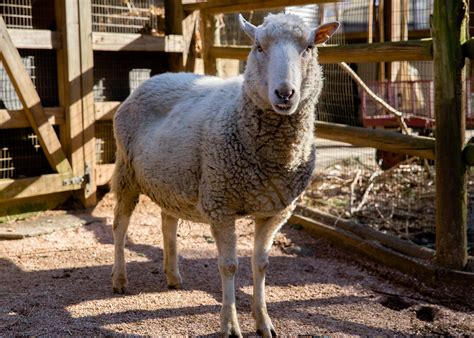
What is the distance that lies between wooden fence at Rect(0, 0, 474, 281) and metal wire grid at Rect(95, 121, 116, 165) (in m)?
0.33

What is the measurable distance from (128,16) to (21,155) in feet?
6.65

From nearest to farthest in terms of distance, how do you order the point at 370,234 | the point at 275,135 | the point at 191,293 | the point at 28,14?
the point at 275,135 < the point at 191,293 < the point at 370,234 < the point at 28,14

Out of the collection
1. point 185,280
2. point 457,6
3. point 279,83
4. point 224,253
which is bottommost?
point 185,280

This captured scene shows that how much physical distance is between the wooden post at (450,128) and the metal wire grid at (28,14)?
4168 millimetres

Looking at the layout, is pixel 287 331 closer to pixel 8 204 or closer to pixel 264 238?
pixel 264 238

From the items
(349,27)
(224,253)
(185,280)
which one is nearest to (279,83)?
(224,253)

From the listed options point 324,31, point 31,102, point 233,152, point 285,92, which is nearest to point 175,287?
point 233,152

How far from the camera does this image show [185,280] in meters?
4.55

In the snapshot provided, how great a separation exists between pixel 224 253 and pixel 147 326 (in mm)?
667

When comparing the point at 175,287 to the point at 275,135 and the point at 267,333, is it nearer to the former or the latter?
the point at 267,333

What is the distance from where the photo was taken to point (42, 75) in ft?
20.9

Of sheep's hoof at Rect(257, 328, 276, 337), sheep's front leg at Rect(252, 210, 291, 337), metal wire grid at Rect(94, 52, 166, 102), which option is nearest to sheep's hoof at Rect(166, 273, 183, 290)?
sheep's front leg at Rect(252, 210, 291, 337)

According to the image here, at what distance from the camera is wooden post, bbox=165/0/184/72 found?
6.92 m

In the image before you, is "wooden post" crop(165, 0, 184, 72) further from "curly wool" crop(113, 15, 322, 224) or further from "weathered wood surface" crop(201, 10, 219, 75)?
"curly wool" crop(113, 15, 322, 224)
